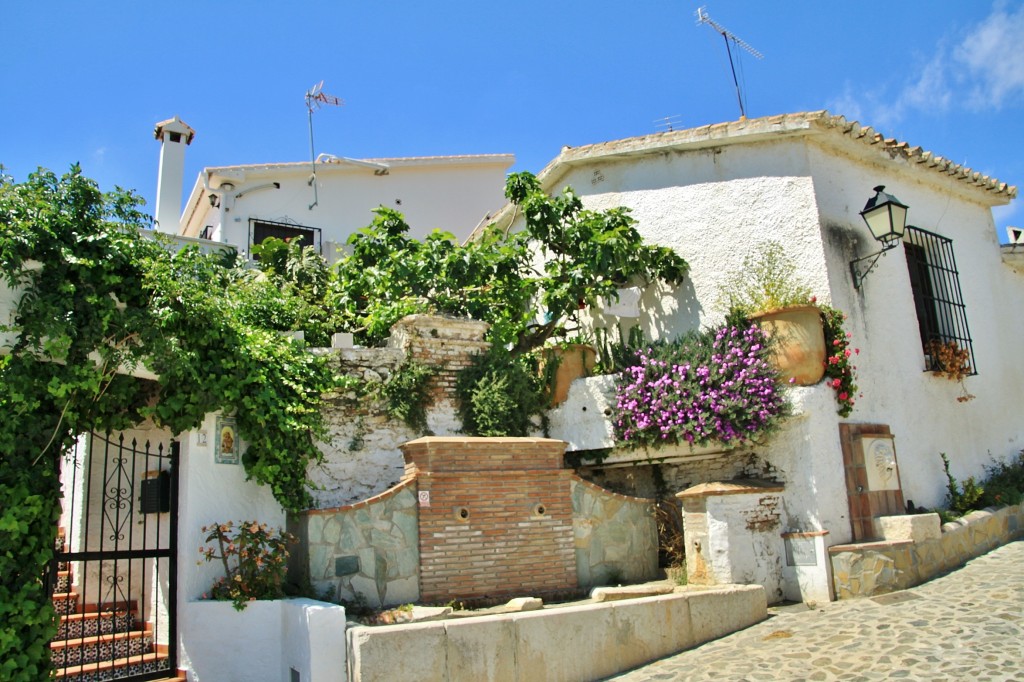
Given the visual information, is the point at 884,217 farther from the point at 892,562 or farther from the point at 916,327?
the point at 892,562

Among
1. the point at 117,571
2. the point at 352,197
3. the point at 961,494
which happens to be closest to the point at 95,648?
the point at 117,571

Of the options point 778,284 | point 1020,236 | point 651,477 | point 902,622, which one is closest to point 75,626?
point 651,477

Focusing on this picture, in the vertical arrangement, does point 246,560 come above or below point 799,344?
below

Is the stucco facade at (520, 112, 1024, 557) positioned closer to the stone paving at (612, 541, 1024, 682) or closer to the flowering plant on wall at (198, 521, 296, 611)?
the stone paving at (612, 541, 1024, 682)

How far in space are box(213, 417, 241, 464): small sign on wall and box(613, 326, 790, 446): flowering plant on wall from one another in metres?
4.45

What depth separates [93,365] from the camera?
6.72 metres

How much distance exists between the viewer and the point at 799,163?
10094mm

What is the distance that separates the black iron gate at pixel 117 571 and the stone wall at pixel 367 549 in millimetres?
1293

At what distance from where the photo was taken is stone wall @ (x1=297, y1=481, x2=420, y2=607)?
288 inches

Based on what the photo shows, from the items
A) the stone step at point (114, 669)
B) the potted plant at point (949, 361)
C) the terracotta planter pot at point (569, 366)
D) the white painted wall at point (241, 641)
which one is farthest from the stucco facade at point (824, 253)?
the stone step at point (114, 669)

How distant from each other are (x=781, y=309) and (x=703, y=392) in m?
1.33

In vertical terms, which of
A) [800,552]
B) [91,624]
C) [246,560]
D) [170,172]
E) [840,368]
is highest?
[170,172]

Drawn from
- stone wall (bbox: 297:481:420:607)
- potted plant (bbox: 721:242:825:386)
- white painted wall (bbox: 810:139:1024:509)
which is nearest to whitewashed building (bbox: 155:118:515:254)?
potted plant (bbox: 721:242:825:386)

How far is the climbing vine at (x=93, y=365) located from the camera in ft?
20.2
